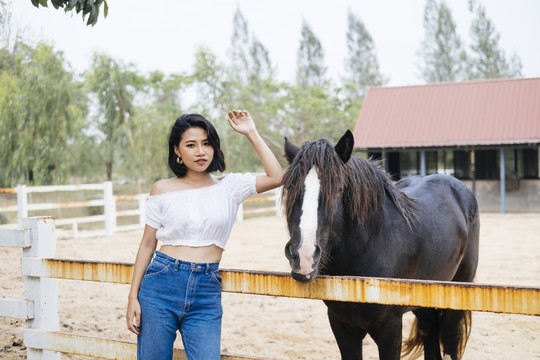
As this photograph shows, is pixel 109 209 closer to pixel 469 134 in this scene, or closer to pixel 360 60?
pixel 469 134

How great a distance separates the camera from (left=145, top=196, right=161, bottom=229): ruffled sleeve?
2217 millimetres

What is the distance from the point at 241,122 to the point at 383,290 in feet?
3.27

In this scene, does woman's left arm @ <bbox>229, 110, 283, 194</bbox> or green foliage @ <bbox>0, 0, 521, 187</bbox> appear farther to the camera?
green foliage @ <bbox>0, 0, 521, 187</bbox>

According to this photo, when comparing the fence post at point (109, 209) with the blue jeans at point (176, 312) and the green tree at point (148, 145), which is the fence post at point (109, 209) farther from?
the blue jeans at point (176, 312)

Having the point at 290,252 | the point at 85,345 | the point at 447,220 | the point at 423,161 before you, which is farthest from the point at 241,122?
the point at 423,161

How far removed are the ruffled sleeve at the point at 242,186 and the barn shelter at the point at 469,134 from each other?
54.6ft

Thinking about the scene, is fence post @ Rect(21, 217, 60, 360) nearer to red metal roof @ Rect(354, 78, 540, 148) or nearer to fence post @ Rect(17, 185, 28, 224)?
fence post @ Rect(17, 185, 28, 224)

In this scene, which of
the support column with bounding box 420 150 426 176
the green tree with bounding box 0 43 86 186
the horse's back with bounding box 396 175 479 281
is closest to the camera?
the horse's back with bounding box 396 175 479 281

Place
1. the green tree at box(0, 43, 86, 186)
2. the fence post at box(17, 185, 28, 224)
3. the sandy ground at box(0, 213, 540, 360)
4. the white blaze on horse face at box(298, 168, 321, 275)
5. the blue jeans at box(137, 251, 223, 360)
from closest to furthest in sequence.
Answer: the white blaze on horse face at box(298, 168, 321, 275)
the blue jeans at box(137, 251, 223, 360)
the sandy ground at box(0, 213, 540, 360)
the fence post at box(17, 185, 28, 224)
the green tree at box(0, 43, 86, 186)

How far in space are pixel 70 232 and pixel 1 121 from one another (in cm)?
599

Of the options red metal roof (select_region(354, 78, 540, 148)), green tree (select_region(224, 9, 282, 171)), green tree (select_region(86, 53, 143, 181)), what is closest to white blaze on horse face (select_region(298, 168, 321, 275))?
red metal roof (select_region(354, 78, 540, 148))

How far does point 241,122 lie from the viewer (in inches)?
93.0

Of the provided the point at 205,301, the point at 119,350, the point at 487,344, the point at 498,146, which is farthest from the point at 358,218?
the point at 498,146

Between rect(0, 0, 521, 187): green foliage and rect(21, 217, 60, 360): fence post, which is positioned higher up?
rect(0, 0, 521, 187): green foliage
